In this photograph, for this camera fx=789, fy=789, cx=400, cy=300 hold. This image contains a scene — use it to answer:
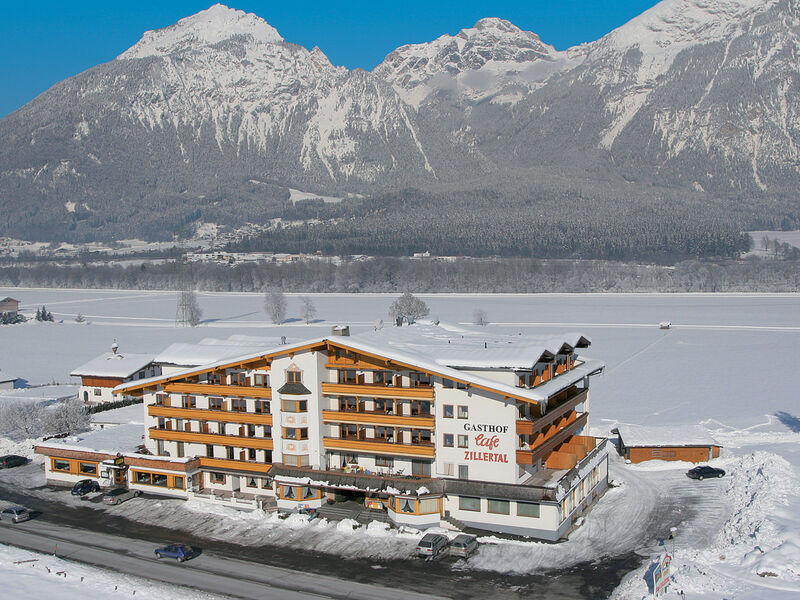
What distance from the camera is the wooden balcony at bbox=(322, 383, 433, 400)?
41.7 meters

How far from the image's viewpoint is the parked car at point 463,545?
36.5 m

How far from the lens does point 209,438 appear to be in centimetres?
4647

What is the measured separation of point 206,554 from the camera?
37.9 metres

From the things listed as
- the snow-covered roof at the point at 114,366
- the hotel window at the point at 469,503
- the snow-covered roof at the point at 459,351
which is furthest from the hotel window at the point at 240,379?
the snow-covered roof at the point at 114,366

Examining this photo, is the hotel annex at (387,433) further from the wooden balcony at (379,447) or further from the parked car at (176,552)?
the parked car at (176,552)

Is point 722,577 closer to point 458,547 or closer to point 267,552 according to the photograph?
point 458,547

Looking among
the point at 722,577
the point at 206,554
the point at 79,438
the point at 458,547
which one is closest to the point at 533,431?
the point at 458,547

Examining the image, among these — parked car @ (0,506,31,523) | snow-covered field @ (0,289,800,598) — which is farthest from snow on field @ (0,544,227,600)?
snow-covered field @ (0,289,800,598)

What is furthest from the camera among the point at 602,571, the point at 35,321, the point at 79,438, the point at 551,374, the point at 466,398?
the point at 35,321

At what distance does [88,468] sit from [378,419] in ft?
67.6

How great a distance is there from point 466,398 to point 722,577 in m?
14.4

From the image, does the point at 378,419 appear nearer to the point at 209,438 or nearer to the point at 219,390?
the point at 219,390

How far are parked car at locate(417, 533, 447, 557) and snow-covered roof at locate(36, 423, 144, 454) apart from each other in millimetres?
21745

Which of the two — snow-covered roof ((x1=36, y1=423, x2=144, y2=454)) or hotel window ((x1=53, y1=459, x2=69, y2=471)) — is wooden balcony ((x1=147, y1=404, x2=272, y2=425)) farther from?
hotel window ((x1=53, y1=459, x2=69, y2=471))
